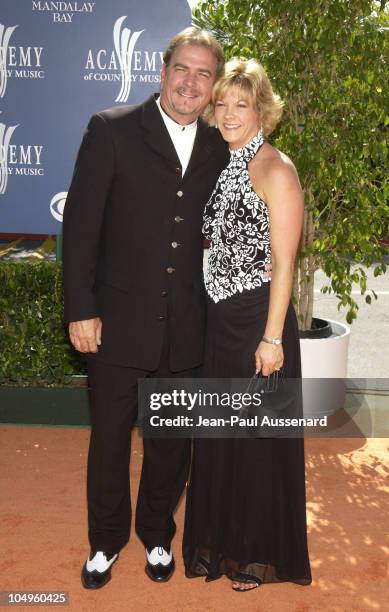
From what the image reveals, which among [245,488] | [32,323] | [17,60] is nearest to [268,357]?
[245,488]

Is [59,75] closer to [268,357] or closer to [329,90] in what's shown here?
[329,90]

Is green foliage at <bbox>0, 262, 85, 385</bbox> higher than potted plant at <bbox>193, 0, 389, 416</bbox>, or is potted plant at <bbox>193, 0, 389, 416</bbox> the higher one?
potted plant at <bbox>193, 0, 389, 416</bbox>

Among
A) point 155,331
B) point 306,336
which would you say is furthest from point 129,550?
point 306,336

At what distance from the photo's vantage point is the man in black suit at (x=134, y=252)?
3.26 m

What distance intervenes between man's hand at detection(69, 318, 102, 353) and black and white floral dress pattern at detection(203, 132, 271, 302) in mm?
494

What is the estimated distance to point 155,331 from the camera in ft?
11.2

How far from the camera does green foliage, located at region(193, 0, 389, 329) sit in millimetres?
4949

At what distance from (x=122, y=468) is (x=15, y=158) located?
2.87 m

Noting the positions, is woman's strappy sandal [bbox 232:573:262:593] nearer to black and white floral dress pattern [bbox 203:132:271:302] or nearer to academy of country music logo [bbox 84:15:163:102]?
black and white floral dress pattern [bbox 203:132:271:302]

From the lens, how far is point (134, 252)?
3.34m

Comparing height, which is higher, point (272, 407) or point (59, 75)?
point (59, 75)

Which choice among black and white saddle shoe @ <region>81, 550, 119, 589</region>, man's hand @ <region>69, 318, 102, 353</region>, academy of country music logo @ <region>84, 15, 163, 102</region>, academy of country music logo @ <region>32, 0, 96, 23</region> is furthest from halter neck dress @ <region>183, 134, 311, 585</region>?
academy of country music logo @ <region>32, 0, 96, 23</region>

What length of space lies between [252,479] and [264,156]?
132cm

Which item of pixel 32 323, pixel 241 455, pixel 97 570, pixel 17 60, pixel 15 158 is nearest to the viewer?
pixel 241 455
